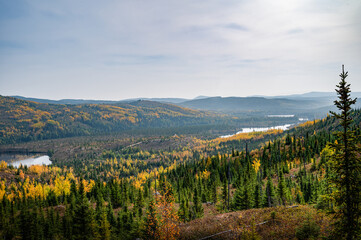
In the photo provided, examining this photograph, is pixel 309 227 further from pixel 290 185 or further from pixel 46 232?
pixel 46 232

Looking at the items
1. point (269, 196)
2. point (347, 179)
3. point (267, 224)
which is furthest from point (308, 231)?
point (269, 196)

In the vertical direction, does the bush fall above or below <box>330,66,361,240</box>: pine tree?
below

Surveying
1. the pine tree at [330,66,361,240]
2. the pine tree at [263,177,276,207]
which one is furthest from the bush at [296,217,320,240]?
the pine tree at [263,177,276,207]

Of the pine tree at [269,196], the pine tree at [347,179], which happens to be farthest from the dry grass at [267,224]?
the pine tree at [269,196]

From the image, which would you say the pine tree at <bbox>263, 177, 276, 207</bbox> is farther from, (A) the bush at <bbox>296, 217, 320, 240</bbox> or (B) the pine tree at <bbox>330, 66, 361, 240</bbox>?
(B) the pine tree at <bbox>330, 66, 361, 240</bbox>

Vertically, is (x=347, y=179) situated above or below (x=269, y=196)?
above

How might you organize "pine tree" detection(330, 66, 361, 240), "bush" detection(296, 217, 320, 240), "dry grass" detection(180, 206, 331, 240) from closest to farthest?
1. "pine tree" detection(330, 66, 361, 240)
2. "bush" detection(296, 217, 320, 240)
3. "dry grass" detection(180, 206, 331, 240)

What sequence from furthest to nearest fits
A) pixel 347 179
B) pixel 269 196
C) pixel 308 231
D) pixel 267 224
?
pixel 269 196
pixel 267 224
pixel 308 231
pixel 347 179

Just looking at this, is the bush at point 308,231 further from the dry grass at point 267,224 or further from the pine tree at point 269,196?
the pine tree at point 269,196

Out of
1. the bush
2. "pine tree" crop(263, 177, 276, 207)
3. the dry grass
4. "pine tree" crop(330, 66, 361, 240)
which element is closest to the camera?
"pine tree" crop(330, 66, 361, 240)

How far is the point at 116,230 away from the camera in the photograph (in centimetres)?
7038

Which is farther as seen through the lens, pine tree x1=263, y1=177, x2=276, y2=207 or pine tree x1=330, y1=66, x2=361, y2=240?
pine tree x1=263, y1=177, x2=276, y2=207

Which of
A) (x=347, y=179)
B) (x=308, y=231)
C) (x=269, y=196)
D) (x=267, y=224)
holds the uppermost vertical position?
(x=347, y=179)

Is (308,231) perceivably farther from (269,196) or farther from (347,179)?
(269,196)
